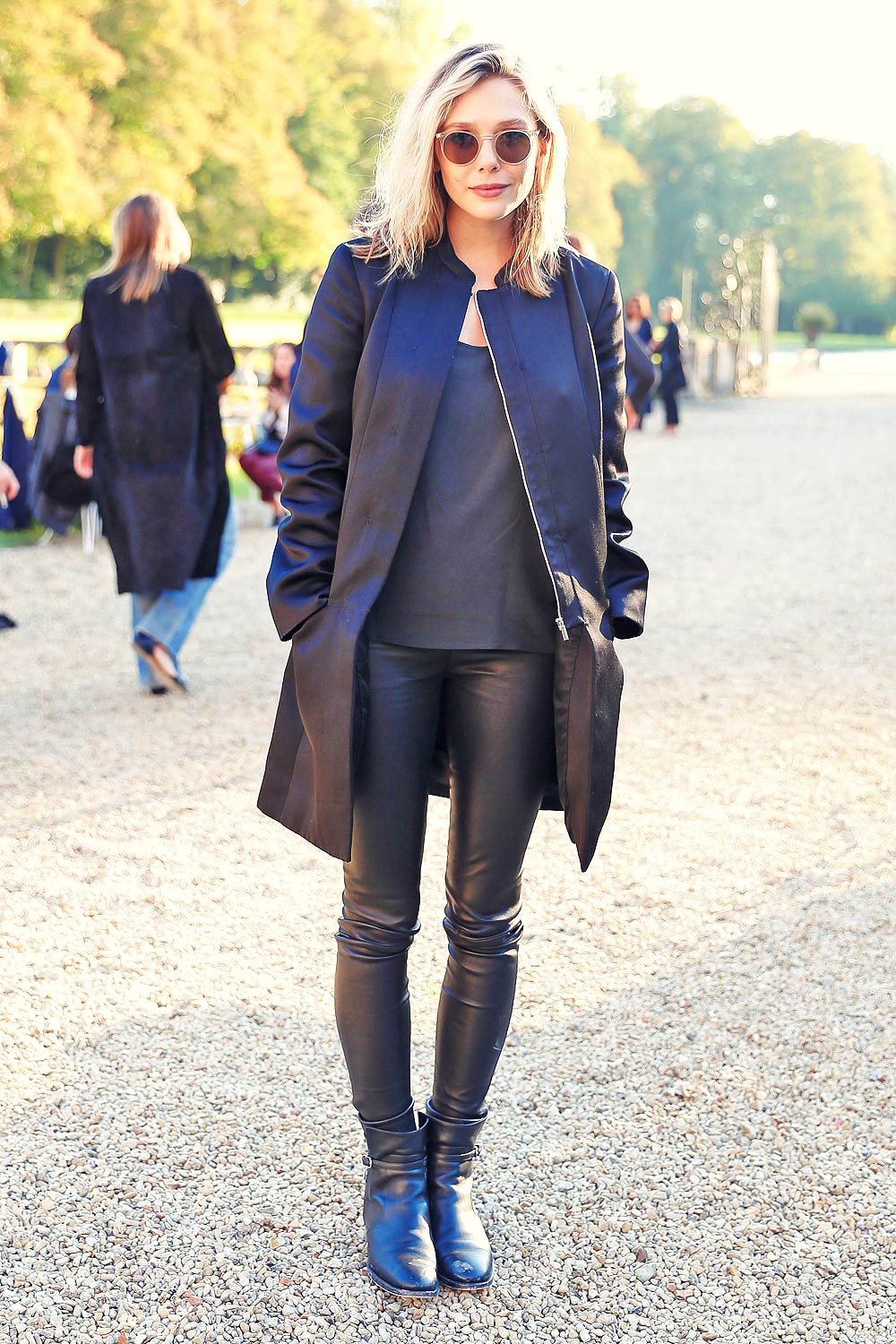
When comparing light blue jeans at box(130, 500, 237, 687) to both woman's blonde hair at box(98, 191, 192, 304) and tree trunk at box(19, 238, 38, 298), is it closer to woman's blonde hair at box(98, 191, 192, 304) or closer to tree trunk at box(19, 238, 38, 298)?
woman's blonde hair at box(98, 191, 192, 304)

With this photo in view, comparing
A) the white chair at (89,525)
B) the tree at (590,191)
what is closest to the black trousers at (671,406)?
the white chair at (89,525)

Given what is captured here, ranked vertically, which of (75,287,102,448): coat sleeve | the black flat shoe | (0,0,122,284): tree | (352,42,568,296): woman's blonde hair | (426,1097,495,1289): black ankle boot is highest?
(0,0,122,284): tree

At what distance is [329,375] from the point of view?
236cm

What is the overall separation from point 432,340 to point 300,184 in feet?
106

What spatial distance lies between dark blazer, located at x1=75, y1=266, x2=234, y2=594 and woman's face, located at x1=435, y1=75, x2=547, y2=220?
3814 millimetres

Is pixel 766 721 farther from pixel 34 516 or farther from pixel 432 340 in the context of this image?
pixel 34 516

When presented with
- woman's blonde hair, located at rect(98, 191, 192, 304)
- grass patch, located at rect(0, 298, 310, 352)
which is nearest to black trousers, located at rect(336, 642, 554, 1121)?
woman's blonde hair, located at rect(98, 191, 192, 304)

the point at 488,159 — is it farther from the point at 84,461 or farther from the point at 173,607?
the point at 84,461

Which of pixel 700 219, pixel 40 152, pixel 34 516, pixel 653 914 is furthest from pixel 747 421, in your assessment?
pixel 700 219

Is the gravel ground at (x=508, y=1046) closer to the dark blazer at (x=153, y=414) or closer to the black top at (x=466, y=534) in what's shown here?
the dark blazer at (x=153, y=414)

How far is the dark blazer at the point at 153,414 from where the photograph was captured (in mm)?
5949

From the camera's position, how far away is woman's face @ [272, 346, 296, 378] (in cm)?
1044

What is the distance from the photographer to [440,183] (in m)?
2.39

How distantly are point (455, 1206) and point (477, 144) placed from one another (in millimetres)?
1891
